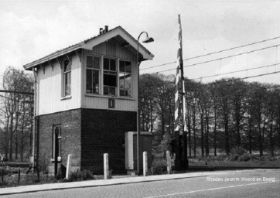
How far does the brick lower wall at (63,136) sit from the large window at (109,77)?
6.80ft

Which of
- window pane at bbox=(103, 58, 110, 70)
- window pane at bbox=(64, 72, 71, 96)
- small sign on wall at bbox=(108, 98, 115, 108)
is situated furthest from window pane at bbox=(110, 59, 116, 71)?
window pane at bbox=(64, 72, 71, 96)

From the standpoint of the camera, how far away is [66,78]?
2220 centimetres

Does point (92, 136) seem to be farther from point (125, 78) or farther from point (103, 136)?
point (125, 78)

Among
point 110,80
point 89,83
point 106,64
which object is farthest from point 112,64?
point 89,83

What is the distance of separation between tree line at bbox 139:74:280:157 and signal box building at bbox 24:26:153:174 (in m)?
34.1

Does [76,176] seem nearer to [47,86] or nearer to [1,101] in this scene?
[47,86]

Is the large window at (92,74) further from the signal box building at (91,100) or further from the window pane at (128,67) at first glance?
the window pane at (128,67)

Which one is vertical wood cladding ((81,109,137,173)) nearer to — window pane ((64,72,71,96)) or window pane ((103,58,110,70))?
window pane ((64,72,71,96))

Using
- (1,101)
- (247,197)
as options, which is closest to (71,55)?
(247,197)

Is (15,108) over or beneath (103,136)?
over

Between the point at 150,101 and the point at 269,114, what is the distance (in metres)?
17.3

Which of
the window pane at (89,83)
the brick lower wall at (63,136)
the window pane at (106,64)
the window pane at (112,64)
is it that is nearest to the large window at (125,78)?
the window pane at (112,64)

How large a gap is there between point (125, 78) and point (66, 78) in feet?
10.4

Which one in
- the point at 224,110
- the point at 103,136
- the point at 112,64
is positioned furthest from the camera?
the point at 224,110
